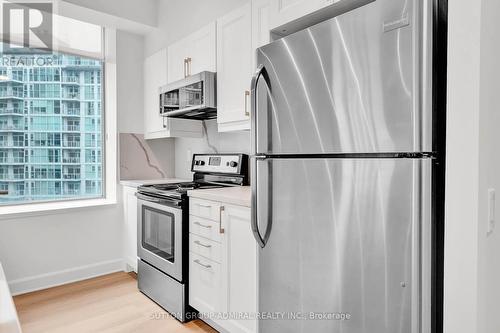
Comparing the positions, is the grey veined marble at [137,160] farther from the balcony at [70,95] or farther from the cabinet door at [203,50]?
the cabinet door at [203,50]

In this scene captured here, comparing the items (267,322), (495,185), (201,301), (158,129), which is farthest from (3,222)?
(495,185)

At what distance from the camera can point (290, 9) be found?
1.44 meters

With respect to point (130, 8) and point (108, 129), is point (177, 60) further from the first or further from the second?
point (108, 129)

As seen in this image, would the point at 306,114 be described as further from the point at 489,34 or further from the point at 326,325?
the point at 326,325

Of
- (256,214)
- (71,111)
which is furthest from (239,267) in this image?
(71,111)

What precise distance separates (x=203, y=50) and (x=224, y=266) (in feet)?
5.66

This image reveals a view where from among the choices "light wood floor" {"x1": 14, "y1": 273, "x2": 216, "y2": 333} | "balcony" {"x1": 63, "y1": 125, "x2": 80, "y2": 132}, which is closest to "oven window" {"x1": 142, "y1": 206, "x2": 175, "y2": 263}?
"light wood floor" {"x1": 14, "y1": 273, "x2": 216, "y2": 333}

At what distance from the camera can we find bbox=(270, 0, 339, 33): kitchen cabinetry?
1344 mm

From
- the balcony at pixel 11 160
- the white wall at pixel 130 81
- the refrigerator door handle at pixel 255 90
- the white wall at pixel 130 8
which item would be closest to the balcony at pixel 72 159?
the balcony at pixel 11 160

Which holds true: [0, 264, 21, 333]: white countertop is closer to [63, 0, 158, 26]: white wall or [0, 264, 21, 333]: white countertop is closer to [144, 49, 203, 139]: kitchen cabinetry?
[144, 49, 203, 139]: kitchen cabinetry

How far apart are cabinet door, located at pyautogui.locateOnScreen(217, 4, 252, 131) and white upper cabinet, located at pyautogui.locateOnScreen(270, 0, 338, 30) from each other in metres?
0.65

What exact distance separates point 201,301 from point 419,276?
1.65m

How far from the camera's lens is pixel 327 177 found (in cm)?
118

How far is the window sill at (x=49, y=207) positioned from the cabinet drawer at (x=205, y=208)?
61.4 inches
